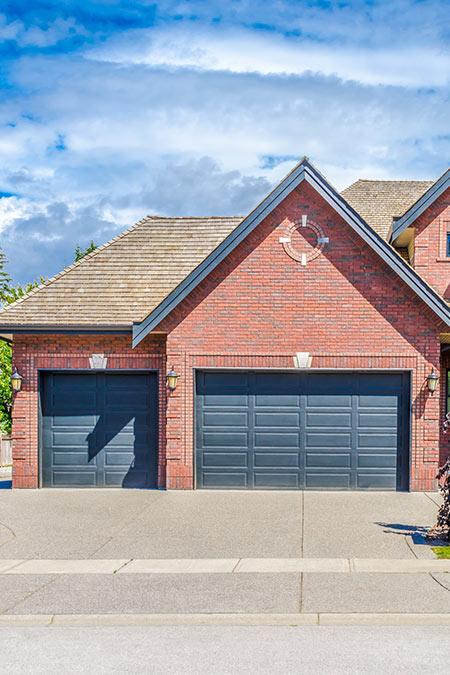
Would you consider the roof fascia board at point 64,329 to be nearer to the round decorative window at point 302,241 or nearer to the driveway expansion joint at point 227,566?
the round decorative window at point 302,241

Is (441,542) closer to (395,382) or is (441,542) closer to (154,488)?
(395,382)

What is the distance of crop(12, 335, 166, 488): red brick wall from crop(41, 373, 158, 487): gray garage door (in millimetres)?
260

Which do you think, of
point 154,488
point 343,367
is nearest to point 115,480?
point 154,488

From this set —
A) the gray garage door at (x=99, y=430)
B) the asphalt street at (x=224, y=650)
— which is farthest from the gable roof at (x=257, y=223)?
the asphalt street at (x=224, y=650)

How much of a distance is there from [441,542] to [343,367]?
16.2 ft

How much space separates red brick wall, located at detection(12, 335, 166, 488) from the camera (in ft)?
48.4

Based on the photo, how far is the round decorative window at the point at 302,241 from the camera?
46.6 ft

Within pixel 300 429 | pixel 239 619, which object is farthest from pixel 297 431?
pixel 239 619

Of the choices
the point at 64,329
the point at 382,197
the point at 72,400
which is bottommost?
the point at 72,400

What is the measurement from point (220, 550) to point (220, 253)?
638 cm

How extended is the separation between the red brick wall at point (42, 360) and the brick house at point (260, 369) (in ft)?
0.10

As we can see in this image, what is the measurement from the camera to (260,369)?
14312mm

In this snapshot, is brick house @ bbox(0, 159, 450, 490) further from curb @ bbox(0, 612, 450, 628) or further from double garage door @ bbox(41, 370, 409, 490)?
curb @ bbox(0, 612, 450, 628)

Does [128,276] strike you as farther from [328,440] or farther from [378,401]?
[378,401]
